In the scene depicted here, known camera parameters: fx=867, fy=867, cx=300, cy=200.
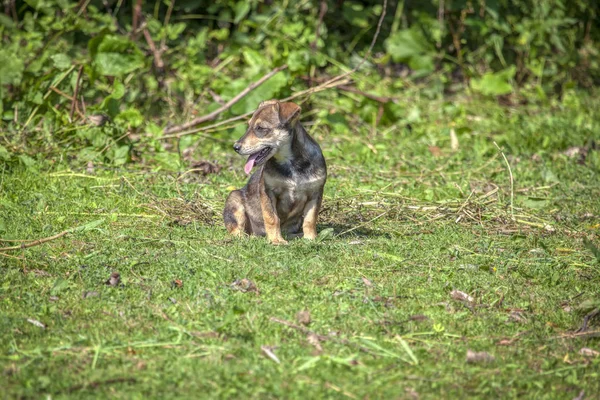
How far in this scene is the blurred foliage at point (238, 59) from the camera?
381 inches

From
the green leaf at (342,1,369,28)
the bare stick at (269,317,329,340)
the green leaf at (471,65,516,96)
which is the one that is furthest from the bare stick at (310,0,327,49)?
the bare stick at (269,317,329,340)

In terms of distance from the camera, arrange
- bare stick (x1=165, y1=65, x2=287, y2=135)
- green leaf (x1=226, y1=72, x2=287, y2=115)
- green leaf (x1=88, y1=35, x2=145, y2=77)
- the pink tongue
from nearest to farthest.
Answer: the pink tongue
green leaf (x1=88, y1=35, x2=145, y2=77)
bare stick (x1=165, y1=65, x2=287, y2=135)
green leaf (x1=226, y1=72, x2=287, y2=115)

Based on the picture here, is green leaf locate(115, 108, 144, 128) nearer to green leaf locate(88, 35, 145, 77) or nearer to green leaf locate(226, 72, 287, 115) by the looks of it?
green leaf locate(88, 35, 145, 77)

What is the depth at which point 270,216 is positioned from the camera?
22.3 feet

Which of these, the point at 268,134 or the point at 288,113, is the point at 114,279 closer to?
the point at 268,134

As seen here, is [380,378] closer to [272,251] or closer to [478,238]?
[272,251]

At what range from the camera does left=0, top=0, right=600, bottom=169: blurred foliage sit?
381 inches

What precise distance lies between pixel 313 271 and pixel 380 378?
4.97 feet

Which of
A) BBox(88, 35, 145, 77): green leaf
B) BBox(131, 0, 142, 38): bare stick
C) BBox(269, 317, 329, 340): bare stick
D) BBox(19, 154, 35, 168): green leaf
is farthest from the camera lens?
BBox(131, 0, 142, 38): bare stick

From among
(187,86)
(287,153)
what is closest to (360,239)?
(287,153)

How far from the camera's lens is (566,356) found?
16.1 feet

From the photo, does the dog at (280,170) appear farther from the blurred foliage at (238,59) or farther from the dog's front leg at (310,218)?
the blurred foliage at (238,59)

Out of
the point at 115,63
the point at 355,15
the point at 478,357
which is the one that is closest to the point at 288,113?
the point at 478,357

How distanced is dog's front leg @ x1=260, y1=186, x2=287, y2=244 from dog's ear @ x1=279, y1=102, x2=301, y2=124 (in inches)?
23.0
